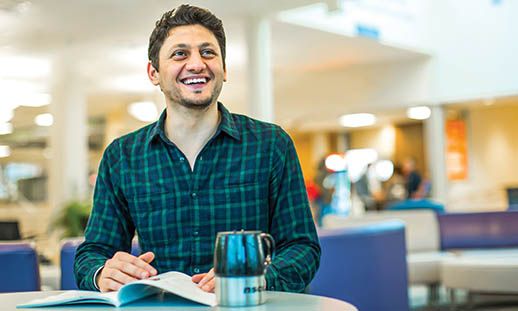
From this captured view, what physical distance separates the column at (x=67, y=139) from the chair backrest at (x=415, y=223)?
620cm

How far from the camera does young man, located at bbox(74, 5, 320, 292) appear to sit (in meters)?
1.93

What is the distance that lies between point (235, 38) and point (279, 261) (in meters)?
9.11

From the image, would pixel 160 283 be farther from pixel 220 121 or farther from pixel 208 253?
pixel 220 121

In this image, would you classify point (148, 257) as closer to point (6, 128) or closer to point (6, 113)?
point (6, 113)

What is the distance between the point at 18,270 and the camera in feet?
9.35

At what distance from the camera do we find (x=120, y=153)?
2.03m

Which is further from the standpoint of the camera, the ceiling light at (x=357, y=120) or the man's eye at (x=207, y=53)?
the ceiling light at (x=357, y=120)

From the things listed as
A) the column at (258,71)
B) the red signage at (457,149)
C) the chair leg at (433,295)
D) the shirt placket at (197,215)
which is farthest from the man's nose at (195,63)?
the red signage at (457,149)

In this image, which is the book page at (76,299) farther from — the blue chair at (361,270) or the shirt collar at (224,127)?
the blue chair at (361,270)

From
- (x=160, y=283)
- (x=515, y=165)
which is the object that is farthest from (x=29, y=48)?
(x=515, y=165)

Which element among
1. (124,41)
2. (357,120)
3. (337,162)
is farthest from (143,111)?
(124,41)

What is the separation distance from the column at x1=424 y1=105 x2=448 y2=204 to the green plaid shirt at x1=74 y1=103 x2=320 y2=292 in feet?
37.9

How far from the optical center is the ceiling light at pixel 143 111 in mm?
16375

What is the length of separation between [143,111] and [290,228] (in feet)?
49.8
